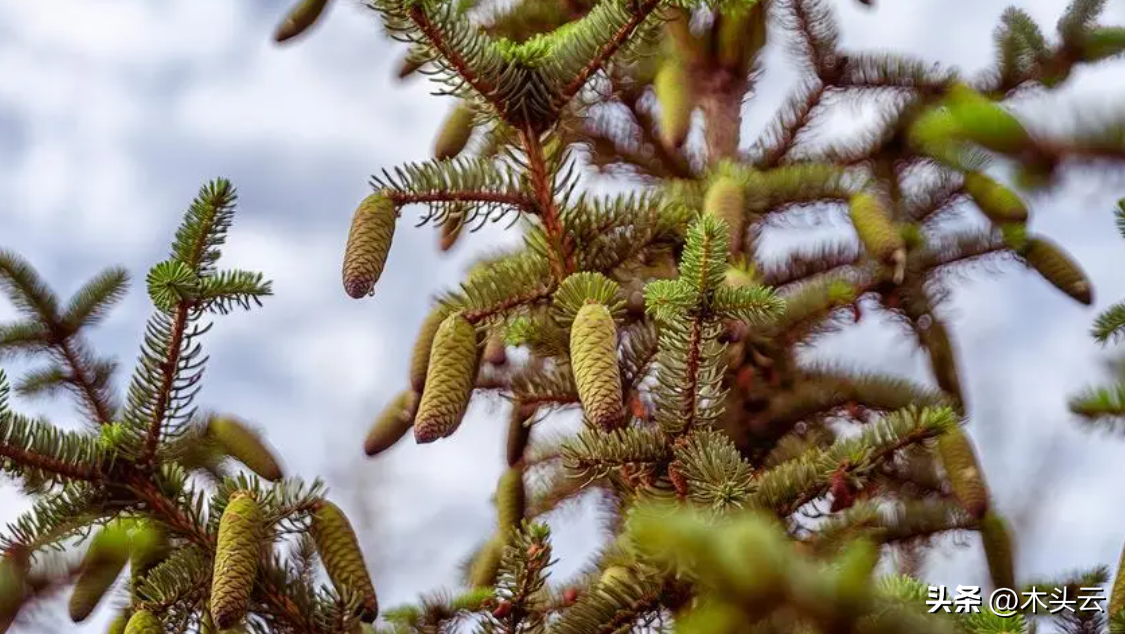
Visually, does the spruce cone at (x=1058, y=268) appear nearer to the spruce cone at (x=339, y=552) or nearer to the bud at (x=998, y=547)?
the bud at (x=998, y=547)

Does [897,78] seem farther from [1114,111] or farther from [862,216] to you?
[1114,111]

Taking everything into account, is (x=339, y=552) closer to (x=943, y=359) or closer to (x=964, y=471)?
(x=964, y=471)

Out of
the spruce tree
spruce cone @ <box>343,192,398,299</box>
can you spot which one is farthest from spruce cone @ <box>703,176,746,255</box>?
spruce cone @ <box>343,192,398,299</box>

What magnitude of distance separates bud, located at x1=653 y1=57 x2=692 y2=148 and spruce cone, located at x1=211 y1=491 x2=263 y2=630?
3.39 feet

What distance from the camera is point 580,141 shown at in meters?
2.43

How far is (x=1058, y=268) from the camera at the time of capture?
193 cm

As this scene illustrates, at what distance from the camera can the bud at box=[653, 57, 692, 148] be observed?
203cm

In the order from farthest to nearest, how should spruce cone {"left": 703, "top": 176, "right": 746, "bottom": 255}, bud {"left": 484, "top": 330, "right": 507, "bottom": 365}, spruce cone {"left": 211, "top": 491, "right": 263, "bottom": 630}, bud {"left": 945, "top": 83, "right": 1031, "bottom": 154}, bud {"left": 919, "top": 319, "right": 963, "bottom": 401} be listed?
→ bud {"left": 919, "top": 319, "right": 963, "bottom": 401} < bud {"left": 484, "top": 330, "right": 507, "bottom": 365} < spruce cone {"left": 703, "top": 176, "right": 746, "bottom": 255} < spruce cone {"left": 211, "top": 491, "right": 263, "bottom": 630} < bud {"left": 945, "top": 83, "right": 1031, "bottom": 154}

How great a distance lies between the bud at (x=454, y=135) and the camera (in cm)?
197

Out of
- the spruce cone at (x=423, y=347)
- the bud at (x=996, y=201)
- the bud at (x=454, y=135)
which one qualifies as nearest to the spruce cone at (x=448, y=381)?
the spruce cone at (x=423, y=347)

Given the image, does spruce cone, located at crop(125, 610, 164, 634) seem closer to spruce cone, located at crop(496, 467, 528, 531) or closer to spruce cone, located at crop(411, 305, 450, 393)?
spruce cone, located at crop(411, 305, 450, 393)

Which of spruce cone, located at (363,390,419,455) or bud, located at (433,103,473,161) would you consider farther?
bud, located at (433,103,473,161)

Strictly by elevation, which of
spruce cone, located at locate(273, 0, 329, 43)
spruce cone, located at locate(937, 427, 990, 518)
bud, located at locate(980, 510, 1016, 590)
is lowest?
bud, located at locate(980, 510, 1016, 590)

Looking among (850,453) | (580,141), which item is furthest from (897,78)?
(850,453)
